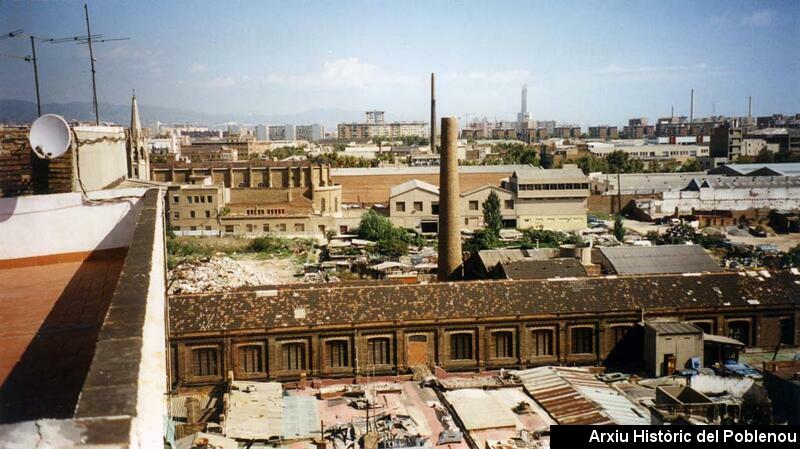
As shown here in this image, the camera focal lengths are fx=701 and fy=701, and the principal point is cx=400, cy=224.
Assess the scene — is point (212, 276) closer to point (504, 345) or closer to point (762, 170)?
Answer: point (504, 345)

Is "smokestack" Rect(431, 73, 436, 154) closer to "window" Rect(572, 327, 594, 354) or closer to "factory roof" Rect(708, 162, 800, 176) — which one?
"factory roof" Rect(708, 162, 800, 176)

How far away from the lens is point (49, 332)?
3.84 meters

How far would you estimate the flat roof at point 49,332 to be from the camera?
9.05ft

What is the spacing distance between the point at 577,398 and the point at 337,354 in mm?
6076

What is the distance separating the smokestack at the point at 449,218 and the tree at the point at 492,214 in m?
15.0

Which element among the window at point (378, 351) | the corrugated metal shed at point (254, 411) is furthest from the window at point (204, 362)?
the window at point (378, 351)

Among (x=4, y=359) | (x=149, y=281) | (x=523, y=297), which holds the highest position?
(x=149, y=281)

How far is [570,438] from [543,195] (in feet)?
121

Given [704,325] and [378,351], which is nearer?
[378,351]

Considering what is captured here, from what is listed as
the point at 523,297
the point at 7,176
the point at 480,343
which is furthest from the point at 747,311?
the point at 7,176

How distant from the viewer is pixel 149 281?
3643 millimetres

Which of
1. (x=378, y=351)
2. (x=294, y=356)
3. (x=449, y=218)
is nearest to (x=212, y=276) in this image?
(x=449, y=218)

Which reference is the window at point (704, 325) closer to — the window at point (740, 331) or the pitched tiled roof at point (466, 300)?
the pitched tiled roof at point (466, 300)

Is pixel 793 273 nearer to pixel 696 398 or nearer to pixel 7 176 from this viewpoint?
pixel 696 398
